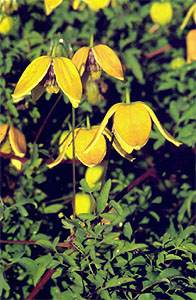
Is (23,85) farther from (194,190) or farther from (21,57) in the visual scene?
(194,190)

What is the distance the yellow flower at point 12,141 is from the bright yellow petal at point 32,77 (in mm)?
311

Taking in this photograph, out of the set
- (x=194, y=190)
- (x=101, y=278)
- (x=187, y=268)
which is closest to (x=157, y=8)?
(x=194, y=190)

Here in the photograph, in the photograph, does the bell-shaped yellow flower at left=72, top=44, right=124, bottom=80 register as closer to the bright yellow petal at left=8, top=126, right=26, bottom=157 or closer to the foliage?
the foliage

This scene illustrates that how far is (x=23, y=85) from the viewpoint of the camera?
1.12m

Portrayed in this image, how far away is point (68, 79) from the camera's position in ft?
3.66

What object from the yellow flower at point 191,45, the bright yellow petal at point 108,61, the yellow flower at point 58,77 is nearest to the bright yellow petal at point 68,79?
the yellow flower at point 58,77

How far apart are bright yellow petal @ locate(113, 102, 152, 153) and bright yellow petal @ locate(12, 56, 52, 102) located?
0.19m

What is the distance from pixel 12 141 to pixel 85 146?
11.7 inches

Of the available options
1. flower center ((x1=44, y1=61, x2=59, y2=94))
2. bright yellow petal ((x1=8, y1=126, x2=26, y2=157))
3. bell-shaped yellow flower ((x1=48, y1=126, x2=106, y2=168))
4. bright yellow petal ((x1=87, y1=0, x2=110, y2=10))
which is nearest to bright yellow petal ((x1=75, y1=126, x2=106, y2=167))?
bell-shaped yellow flower ((x1=48, y1=126, x2=106, y2=168))

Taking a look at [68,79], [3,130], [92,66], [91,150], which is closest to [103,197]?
[91,150]

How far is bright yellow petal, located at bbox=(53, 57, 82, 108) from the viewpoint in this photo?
3.61 ft

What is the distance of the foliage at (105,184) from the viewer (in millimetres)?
1054

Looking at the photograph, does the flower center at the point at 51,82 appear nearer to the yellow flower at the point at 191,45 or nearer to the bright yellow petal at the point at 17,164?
the bright yellow petal at the point at 17,164

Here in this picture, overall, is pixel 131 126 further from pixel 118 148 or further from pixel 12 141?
pixel 12 141
